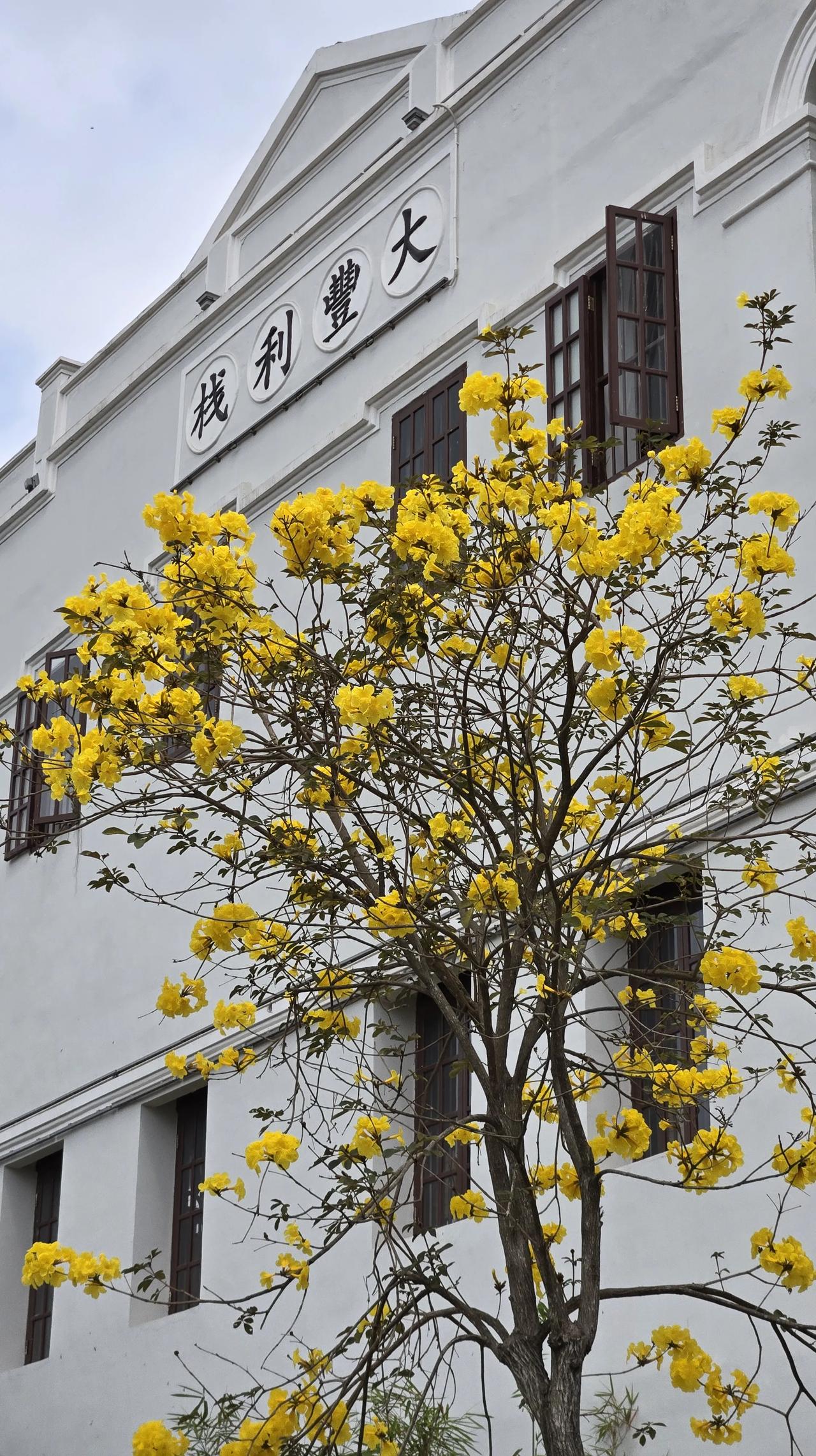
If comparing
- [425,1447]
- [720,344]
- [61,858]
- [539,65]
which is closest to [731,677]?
[425,1447]

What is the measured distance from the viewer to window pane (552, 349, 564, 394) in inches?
438

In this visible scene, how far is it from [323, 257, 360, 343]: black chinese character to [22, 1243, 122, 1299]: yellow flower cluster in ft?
26.5

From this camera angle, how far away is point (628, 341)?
10.7 m

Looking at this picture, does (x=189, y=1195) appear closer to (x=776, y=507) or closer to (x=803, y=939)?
(x=803, y=939)

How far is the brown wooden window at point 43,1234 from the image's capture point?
14250mm

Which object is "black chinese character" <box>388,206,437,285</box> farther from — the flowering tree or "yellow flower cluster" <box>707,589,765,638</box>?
"yellow flower cluster" <box>707,589,765,638</box>

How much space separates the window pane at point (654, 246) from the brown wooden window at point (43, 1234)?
8.10 meters

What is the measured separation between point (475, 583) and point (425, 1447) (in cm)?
297

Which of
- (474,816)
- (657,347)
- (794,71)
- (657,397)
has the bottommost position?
(474,816)

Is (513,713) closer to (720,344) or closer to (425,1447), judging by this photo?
(425,1447)

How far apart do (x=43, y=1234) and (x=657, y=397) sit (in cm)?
823

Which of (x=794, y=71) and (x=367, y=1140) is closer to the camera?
(x=367, y=1140)

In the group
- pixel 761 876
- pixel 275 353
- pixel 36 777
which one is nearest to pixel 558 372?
pixel 275 353

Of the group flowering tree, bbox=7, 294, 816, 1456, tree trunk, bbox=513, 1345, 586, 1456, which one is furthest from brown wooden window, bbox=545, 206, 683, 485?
tree trunk, bbox=513, 1345, 586, 1456
